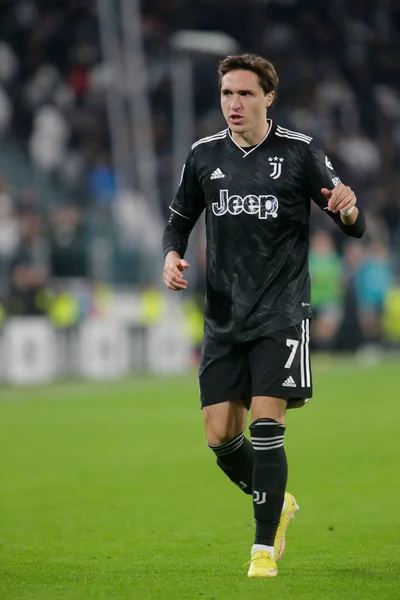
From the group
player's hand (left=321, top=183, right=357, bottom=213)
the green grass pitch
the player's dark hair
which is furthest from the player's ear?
the green grass pitch

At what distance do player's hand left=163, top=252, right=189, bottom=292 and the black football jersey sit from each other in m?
0.18

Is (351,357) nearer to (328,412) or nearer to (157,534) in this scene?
(328,412)

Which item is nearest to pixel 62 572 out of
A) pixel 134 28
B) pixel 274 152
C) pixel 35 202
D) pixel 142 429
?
pixel 274 152

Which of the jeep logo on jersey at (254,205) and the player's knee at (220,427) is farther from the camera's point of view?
the player's knee at (220,427)

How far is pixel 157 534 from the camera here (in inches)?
316

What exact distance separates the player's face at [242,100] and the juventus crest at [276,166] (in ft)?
0.63

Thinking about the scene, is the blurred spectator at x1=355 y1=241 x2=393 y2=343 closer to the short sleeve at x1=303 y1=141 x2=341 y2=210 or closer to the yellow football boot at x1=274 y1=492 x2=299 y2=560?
the yellow football boot at x1=274 y1=492 x2=299 y2=560

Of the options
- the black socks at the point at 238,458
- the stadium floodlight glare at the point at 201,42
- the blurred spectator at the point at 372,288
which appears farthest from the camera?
the blurred spectator at the point at 372,288

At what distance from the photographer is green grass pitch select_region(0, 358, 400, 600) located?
20.2ft

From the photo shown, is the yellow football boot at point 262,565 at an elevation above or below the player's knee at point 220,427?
below

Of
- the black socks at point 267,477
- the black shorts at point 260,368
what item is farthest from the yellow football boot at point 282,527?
the black shorts at point 260,368

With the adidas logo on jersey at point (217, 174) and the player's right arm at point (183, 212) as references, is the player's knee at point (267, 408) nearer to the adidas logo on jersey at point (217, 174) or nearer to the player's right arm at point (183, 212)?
the player's right arm at point (183, 212)

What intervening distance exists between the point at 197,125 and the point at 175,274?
74.5 feet

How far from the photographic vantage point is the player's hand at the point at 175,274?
666 cm
